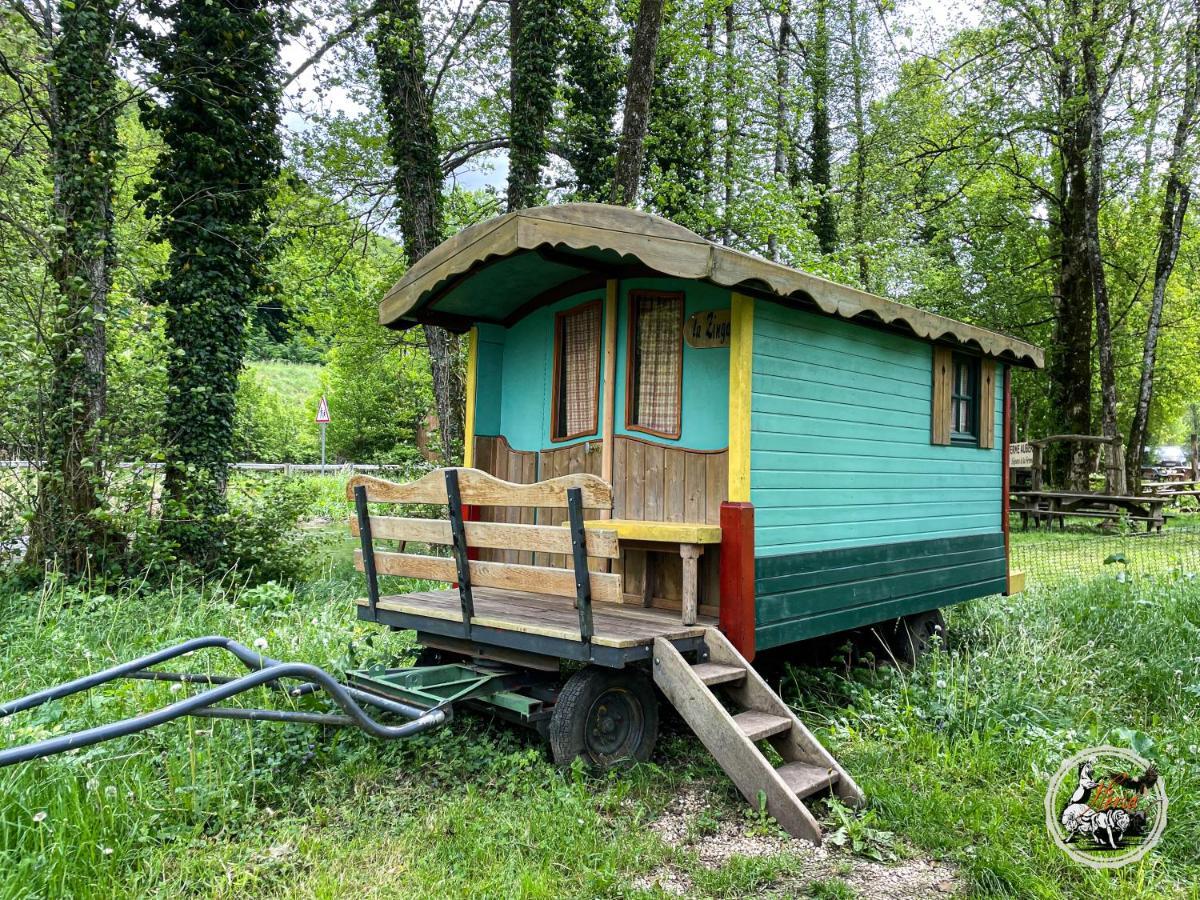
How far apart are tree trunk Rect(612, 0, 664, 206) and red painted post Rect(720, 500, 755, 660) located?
20.3 feet

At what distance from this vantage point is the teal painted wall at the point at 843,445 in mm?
4742

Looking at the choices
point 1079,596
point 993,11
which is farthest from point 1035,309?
point 1079,596

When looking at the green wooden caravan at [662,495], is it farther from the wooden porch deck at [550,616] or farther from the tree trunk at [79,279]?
the tree trunk at [79,279]

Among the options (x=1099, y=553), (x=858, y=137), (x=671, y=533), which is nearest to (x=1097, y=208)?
(x=858, y=137)

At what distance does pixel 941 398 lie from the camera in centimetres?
657

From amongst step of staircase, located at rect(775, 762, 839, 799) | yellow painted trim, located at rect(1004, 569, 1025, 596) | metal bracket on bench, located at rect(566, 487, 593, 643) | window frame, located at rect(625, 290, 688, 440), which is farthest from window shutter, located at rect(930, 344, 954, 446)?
metal bracket on bench, located at rect(566, 487, 593, 643)

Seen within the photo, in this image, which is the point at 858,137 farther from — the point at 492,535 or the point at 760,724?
the point at 760,724

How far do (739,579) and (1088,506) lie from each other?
1462 cm

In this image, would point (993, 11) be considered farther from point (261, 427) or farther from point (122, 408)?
point (261, 427)

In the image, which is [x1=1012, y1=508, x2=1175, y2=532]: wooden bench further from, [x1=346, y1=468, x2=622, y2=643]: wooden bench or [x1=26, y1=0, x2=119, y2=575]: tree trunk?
[x1=26, y1=0, x2=119, y2=575]: tree trunk

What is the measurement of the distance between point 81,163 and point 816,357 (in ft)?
23.0

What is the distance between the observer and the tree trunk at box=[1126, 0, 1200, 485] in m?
14.4

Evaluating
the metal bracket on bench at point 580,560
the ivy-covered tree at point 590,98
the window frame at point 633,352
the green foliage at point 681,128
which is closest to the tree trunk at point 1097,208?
the green foliage at point 681,128

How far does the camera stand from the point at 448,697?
3.90 m
